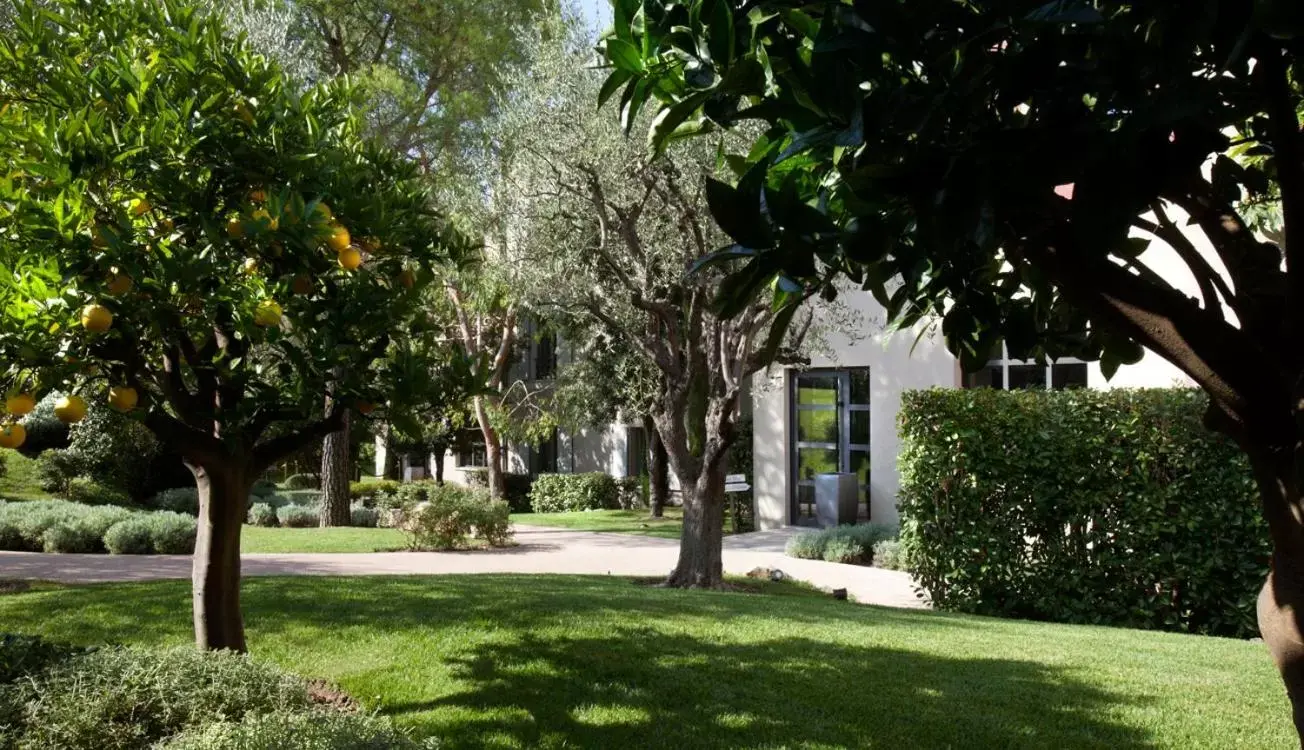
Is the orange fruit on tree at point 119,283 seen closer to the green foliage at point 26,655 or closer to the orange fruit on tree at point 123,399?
the orange fruit on tree at point 123,399

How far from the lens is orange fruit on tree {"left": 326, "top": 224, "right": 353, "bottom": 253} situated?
12.8 ft

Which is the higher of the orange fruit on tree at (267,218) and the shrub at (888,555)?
the orange fruit on tree at (267,218)

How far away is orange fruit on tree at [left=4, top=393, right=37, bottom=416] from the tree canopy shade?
3.11 m

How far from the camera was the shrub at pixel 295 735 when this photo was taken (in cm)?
350

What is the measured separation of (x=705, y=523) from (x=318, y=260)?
7.92 meters

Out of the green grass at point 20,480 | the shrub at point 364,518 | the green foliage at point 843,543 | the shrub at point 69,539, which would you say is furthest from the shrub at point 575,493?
the shrub at point 69,539

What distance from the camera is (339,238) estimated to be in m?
4.00

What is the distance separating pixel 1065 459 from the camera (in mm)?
9859

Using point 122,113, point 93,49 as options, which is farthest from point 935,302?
point 93,49

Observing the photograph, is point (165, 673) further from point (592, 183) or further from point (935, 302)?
point (592, 183)

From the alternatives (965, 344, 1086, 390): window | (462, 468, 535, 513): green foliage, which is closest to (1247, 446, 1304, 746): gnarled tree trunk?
(965, 344, 1086, 390): window

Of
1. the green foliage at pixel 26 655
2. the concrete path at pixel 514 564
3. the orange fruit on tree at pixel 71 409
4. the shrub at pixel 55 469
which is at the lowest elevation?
the concrete path at pixel 514 564

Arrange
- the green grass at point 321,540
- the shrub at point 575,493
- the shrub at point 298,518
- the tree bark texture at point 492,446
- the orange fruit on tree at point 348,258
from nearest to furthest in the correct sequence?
the orange fruit on tree at point 348,258
the green grass at point 321,540
the shrub at point 298,518
the tree bark texture at point 492,446
the shrub at point 575,493

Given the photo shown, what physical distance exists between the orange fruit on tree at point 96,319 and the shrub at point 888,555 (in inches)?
485
